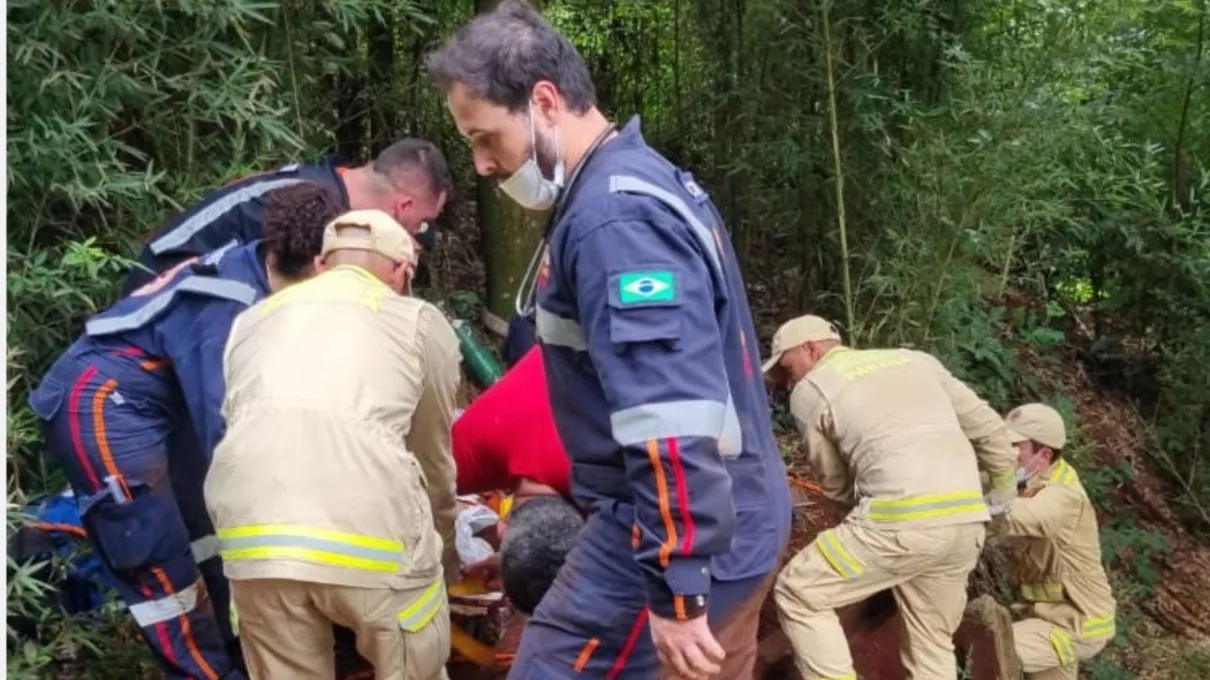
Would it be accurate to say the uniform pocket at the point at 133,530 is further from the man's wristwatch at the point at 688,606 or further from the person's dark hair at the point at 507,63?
the man's wristwatch at the point at 688,606

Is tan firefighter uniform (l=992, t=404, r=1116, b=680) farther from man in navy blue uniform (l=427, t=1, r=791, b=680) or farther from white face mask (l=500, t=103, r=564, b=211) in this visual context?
white face mask (l=500, t=103, r=564, b=211)

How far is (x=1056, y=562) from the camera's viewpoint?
5742 mm

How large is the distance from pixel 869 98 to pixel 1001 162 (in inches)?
30.6

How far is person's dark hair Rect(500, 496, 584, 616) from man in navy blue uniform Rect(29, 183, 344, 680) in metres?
0.86

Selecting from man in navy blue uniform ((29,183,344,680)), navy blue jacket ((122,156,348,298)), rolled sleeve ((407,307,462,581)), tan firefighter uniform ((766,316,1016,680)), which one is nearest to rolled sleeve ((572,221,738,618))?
rolled sleeve ((407,307,462,581))

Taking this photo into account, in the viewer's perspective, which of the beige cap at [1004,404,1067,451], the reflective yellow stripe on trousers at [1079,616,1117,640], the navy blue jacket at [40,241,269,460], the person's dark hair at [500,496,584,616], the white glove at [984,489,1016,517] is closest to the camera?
the person's dark hair at [500,496,584,616]

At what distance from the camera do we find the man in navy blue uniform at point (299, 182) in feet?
13.0

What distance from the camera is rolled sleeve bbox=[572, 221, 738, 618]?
2.18 m

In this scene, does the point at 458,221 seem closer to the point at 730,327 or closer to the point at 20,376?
the point at 20,376

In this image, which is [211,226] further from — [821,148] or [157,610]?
[821,148]

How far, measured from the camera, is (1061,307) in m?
9.05

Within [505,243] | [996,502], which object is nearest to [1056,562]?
[996,502]

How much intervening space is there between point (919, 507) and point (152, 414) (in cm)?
261

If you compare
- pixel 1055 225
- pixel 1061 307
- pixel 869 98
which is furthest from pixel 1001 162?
pixel 1061 307
